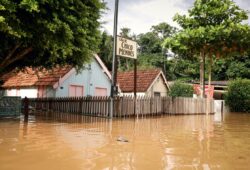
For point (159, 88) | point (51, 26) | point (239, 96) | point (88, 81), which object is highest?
point (51, 26)

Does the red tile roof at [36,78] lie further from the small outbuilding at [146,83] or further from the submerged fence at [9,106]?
the small outbuilding at [146,83]

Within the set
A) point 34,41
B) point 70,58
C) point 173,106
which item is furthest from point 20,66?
point 173,106

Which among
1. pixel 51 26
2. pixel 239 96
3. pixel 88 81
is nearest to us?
pixel 51 26

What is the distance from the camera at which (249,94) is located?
36.4 meters

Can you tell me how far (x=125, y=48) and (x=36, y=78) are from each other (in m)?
12.1

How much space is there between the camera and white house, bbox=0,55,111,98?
27.3 m

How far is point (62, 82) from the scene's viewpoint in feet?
89.8

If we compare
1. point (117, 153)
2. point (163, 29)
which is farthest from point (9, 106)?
point (163, 29)

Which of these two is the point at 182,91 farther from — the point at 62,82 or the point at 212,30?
the point at 62,82

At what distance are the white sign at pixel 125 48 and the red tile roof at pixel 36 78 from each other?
23.2 ft

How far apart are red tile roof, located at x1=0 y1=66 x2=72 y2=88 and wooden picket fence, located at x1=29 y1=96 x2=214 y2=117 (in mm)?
2371

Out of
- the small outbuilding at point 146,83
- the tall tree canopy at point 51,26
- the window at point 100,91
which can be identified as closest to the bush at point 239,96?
the small outbuilding at point 146,83

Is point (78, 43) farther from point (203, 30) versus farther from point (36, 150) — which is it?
point (203, 30)

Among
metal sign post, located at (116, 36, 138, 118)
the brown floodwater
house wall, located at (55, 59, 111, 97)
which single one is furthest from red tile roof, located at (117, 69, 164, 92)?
the brown floodwater
